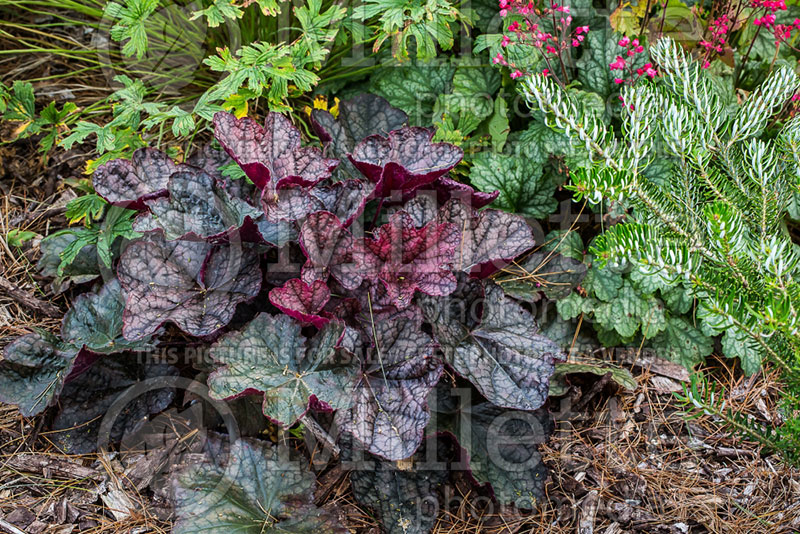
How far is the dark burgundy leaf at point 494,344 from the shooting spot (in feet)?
5.45

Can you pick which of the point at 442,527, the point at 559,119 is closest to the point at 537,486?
the point at 442,527

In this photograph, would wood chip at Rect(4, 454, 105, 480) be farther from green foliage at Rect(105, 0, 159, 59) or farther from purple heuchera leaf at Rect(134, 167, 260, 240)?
green foliage at Rect(105, 0, 159, 59)

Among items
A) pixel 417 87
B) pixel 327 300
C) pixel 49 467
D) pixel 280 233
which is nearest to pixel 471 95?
pixel 417 87

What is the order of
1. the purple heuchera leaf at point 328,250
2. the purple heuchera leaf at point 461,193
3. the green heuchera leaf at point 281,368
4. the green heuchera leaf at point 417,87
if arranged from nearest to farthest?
the green heuchera leaf at point 281,368 < the purple heuchera leaf at point 328,250 < the purple heuchera leaf at point 461,193 < the green heuchera leaf at point 417,87

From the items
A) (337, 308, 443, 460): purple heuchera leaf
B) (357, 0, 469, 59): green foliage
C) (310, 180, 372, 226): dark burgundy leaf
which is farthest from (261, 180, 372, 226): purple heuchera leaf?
(357, 0, 469, 59): green foliage

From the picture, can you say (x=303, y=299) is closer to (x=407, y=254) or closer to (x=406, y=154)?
(x=407, y=254)

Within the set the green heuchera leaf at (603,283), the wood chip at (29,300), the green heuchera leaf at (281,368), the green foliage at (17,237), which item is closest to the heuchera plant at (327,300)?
the green heuchera leaf at (281,368)

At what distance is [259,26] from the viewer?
242 centimetres

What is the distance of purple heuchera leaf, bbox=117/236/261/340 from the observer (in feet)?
5.24

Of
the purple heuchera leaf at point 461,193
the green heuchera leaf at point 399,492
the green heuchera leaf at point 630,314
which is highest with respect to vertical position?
the purple heuchera leaf at point 461,193

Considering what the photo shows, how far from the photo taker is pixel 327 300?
1.61 meters

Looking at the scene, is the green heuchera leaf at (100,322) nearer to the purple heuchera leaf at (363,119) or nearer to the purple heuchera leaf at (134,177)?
the purple heuchera leaf at (134,177)

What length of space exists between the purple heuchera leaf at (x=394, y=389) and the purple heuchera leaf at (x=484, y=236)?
248 millimetres

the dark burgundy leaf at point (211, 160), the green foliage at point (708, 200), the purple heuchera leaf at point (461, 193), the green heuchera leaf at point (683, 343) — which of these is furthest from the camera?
the green heuchera leaf at point (683, 343)
